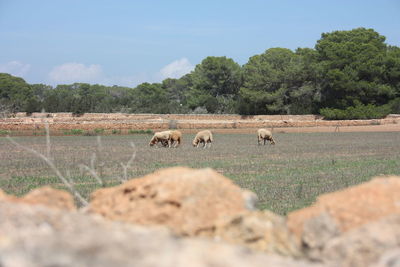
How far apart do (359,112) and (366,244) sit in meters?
74.7

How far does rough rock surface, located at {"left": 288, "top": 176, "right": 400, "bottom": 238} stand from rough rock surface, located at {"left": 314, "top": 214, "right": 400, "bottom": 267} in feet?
0.93

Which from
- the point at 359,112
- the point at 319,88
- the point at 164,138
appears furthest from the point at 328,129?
the point at 164,138

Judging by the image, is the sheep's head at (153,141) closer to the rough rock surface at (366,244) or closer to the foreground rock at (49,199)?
the foreground rock at (49,199)

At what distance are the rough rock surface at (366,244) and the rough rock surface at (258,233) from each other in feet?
0.99

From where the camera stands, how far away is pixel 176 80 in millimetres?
142375

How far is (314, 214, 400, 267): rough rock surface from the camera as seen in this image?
10.9ft

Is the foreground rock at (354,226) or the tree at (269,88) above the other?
the tree at (269,88)

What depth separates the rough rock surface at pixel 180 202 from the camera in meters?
3.95

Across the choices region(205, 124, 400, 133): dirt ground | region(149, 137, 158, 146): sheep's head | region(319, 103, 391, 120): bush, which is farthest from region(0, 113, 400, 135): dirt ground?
region(149, 137, 158, 146): sheep's head

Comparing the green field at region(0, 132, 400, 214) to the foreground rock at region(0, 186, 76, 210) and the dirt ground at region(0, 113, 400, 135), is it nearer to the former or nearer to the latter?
the foreground rock at region(0, 186, 76, 210)

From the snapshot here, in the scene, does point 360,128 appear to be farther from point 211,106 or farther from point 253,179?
point 253,179

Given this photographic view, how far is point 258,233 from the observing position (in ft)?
12.1

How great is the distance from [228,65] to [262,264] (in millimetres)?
99161

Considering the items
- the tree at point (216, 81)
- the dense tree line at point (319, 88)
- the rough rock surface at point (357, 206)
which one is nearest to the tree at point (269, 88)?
the dense tree line at point (319, 88)
